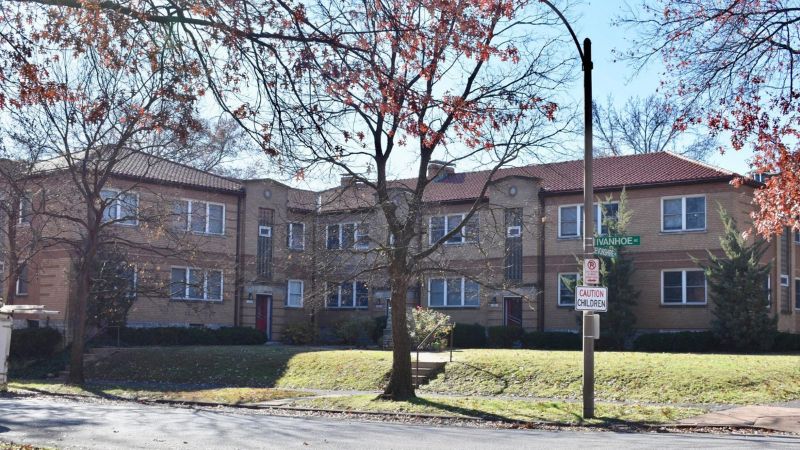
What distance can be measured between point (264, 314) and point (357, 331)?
5446mm

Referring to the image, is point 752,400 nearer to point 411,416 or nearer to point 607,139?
point 411,416

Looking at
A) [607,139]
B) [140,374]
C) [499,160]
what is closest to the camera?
→ [499,160]

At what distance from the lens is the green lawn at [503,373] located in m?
20.3

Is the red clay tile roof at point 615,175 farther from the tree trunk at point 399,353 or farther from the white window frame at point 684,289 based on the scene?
the tree trunk at point 399,353

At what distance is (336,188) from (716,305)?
18.1 m

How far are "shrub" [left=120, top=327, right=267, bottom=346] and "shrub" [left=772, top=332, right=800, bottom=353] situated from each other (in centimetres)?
2002

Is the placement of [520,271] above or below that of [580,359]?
above

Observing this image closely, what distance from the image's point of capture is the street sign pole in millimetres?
16875

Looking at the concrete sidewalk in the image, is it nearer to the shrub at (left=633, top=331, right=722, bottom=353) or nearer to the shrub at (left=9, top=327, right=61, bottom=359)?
the shrub at (left=633, top=331, right=722, bottom=353)

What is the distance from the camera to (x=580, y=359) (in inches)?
966

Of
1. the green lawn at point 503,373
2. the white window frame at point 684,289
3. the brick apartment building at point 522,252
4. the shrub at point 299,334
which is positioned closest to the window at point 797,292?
the brick apartment building at point 522,252

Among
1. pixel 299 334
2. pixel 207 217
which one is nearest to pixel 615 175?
pixel 299 334

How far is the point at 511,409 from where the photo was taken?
18656 mm

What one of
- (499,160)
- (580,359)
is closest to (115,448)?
(499,160)
